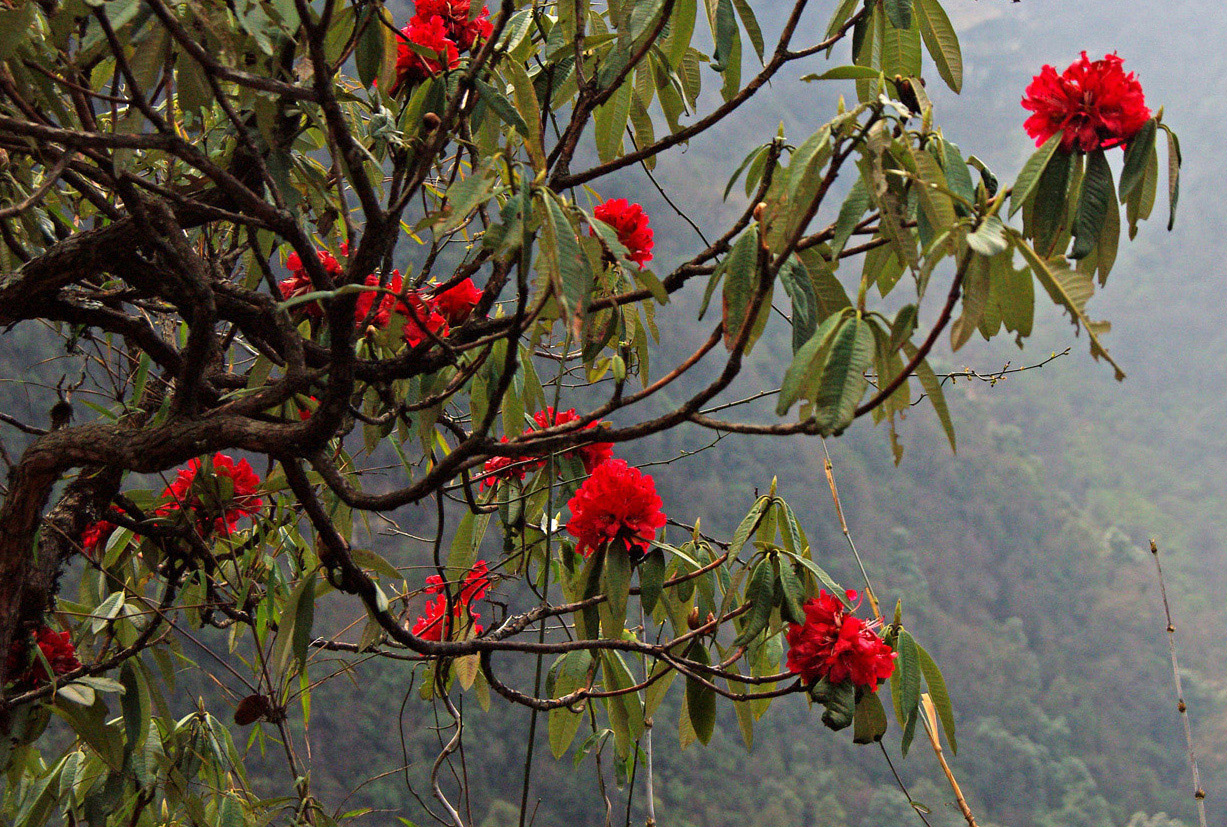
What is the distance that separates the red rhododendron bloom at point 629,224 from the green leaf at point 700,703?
45 centimetres

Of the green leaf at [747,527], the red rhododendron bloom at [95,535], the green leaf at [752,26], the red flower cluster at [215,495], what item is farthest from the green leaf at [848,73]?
the red rhododendron bloom at [95,535]

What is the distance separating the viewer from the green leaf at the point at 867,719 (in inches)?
38.6

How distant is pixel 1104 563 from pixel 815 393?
23.5 m

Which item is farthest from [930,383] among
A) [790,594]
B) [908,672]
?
[908,672]

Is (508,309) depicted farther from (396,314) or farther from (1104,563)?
(1104,563)

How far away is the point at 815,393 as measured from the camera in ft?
2.18

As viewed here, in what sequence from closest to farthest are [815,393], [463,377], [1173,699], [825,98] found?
[815,393]
[463,377]
[1173,699]
[825,98]

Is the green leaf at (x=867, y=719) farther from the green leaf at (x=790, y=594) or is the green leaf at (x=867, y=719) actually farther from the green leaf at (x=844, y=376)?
the green leaf at (x=844, y=376)

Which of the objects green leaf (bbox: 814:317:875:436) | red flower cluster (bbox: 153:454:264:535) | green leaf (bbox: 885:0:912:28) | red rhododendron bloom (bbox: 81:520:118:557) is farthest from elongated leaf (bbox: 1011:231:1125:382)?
red rhododendron bloom (bbox: 81:520:118:557)

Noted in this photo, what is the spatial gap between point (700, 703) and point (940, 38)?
0.76m

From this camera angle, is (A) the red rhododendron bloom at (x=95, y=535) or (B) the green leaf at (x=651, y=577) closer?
(B) the green leaf at (x=651, y=577)

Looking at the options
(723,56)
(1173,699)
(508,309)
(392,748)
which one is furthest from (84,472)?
(1173,699)

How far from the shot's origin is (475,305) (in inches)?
43.1

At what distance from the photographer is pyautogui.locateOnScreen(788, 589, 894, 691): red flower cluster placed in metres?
0.93
